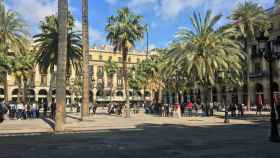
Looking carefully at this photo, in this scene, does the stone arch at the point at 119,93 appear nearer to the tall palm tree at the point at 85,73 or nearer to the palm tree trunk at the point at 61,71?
the tall palm tree at the point at 85,73

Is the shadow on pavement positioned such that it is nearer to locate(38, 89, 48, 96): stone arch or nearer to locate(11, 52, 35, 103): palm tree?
locate(11, 52, 35, 103): palm tree

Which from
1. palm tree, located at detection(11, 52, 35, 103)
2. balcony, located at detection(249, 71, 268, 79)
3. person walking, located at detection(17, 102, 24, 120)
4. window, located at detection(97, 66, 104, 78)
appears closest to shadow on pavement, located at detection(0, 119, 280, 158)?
person walking, located at detection(17, 102, 24, 120)

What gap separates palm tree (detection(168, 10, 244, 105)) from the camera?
3394 centimetres

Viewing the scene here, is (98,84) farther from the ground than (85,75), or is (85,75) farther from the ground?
(98,84)

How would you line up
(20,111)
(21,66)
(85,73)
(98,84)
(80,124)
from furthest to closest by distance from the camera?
(98,84) → (21,66) → (20,111) → (85,73) → (80,124)

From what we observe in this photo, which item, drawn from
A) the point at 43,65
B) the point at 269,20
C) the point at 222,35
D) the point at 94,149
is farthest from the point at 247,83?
the point at 94,149

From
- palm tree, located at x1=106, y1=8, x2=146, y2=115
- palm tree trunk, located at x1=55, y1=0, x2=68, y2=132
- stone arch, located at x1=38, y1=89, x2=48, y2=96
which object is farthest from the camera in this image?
stone arch, located at x1=38, y1=89, x2=48, y2=96

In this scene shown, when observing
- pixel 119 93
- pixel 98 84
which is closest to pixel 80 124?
pixel 98 84

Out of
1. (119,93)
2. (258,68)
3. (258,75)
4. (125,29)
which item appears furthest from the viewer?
(119,93)

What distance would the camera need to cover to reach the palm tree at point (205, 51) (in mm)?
33938

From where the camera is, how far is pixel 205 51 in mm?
34219

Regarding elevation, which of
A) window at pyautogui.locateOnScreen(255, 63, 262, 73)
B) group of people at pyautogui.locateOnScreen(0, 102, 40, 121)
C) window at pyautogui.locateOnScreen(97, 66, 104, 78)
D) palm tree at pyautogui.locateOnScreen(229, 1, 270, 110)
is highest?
palm tree at pyautogui.locateOnScreen(229, 1, 270, 110)

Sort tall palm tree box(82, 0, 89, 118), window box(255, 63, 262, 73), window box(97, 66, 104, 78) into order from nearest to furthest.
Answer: tall palm tree box(82, 0, 89, 118), window box(255, 63, 262, 73), window box(97, 66, 104, 78)

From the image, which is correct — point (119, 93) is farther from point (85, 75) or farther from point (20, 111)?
point (85, 75)
